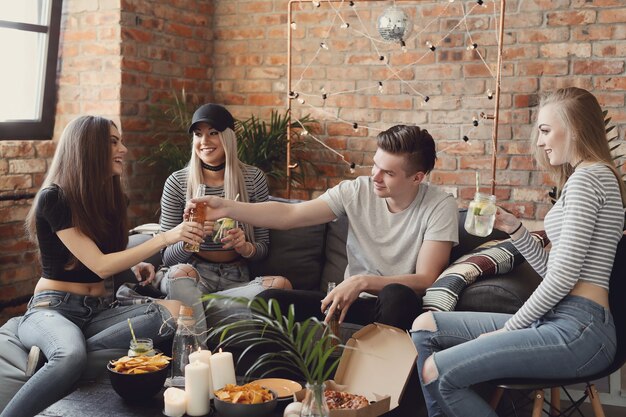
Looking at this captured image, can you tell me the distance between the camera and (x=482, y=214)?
2377 millimetres

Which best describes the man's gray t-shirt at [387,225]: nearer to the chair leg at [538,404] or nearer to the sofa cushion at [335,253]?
the sofa cushion at [335,253]

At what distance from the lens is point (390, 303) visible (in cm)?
264

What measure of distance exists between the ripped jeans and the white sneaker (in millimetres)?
585

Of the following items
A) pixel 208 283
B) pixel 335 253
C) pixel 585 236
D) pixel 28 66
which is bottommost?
pixel 208 283

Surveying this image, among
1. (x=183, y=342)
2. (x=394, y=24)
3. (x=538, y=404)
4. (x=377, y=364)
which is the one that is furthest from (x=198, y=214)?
(x=394, y=24)

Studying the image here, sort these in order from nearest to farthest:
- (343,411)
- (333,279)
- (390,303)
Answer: (343,411) → (390,303) → (333,279)

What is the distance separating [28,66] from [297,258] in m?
1.81

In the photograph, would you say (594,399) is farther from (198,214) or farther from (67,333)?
(67,333)

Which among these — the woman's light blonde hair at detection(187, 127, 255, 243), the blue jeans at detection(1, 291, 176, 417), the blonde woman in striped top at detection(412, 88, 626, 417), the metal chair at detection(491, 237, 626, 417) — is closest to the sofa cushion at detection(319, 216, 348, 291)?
the woman's light blonde hair at detection(187, 127, 255, 243)

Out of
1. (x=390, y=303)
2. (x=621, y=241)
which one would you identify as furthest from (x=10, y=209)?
(x=621, y=241)

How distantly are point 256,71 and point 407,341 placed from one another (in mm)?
2812

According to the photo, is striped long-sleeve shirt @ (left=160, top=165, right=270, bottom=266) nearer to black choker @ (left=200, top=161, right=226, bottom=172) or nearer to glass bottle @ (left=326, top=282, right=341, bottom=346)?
black choker @ (left=200, top=161, right=226, bottom=172)

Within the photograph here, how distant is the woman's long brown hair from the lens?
2.79 m

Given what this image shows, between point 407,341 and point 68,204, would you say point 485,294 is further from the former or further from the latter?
point 68,204
